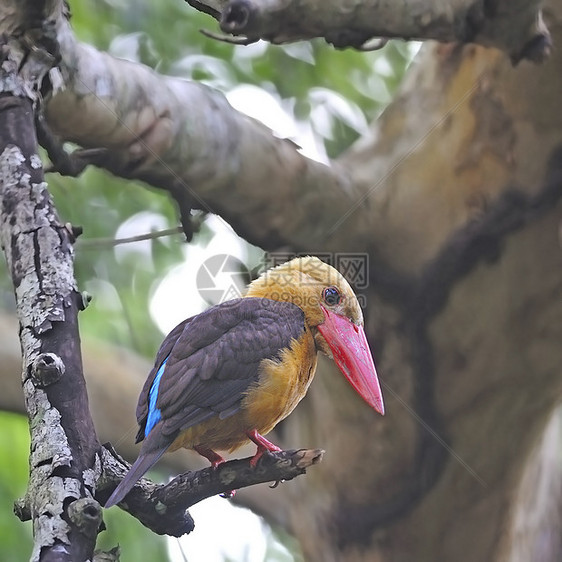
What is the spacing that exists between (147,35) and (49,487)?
4.38 meters

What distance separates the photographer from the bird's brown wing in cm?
209

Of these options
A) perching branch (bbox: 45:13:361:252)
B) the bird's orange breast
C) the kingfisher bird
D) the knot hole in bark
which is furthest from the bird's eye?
perching branch (bbox: 45:13:361:252)

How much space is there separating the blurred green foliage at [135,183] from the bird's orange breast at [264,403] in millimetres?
3138

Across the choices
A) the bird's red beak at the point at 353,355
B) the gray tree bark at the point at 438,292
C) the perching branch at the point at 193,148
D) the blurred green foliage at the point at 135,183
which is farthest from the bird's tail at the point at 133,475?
the blurred green foliage at the point at 135,183

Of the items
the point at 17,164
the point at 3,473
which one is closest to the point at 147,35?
the point at 3,473

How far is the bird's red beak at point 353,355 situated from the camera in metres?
2.22

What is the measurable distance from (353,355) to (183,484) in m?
0.53

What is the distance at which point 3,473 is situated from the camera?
16.9 feet

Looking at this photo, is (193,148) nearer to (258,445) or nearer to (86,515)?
(258,445)

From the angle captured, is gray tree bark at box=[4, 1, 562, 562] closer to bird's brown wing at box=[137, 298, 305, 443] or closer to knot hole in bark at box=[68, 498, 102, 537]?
bird's brown wing at box=[137, 298, 305, 443]

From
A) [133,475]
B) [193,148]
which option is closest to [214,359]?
[133,475]

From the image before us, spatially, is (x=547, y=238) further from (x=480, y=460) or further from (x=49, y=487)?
(x=49, y=487)

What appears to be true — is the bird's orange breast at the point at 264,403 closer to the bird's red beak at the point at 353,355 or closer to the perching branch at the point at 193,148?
the bird's red beak at the point at 353,355

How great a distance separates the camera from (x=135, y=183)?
610cm
